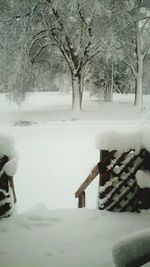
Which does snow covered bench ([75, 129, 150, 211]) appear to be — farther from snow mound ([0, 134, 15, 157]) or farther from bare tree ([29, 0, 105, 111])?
bare tree ([29, 0, 105, 111])

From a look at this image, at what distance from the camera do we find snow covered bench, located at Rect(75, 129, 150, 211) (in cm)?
548

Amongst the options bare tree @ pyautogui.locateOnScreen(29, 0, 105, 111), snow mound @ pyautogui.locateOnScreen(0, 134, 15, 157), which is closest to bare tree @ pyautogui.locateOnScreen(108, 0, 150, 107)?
bare tree @ pyautogui.locateOnScreen(29, 0, 105, 111)

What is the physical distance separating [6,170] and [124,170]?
181 centimetres

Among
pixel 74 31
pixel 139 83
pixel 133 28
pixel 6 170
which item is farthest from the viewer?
pixel 139 83

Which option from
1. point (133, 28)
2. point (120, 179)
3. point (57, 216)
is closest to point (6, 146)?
point (57, 216)

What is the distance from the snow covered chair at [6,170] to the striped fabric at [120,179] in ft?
4.52

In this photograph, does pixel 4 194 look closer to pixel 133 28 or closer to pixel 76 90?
pixel 76 90

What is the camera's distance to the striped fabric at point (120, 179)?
558 cm

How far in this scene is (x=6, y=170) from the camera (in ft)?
18.1

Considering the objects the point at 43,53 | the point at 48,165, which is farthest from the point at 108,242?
the point at 43,53

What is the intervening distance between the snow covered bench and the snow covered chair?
1.26 metres

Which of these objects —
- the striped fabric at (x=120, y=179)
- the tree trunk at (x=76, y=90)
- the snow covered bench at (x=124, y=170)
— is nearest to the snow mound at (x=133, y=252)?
the snow covered bench at (x=124, y=170)

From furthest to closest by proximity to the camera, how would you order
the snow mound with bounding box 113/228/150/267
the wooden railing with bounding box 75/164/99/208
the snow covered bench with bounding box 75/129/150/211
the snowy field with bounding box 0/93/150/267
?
the wooden railing with bounding box 75/164/99/208
the snow covered bench with bounding box 75/129/150/211
the snowy field with bounding box 0/93/150/267
the snow mound with bounding box 113/228/150/267

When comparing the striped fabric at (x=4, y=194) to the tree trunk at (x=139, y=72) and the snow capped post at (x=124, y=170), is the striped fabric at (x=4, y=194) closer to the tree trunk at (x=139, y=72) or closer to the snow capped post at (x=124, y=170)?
the snow capped post at (x=124, y=170)
